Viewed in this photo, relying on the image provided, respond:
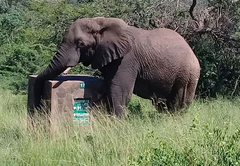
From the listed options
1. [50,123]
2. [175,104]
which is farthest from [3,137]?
[175,104]

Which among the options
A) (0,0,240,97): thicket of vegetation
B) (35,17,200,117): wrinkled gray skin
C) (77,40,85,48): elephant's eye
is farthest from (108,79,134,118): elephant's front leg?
(0,0,240,97): thicket of vegetation

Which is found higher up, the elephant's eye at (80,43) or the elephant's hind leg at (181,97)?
the elephant's eye at (80,43)

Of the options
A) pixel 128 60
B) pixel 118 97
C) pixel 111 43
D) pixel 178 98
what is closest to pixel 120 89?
pixel 118 97

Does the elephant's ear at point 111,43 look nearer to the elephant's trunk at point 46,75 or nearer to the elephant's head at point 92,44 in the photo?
the elephant's head at point 92,44

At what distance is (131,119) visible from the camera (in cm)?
783

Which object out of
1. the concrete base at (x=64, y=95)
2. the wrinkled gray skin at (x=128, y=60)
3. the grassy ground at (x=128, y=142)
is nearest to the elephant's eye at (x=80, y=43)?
the wrinkled gray skin at (x=128, y=60)

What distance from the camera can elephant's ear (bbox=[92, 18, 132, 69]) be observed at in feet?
26.2

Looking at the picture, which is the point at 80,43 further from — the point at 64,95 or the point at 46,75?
the point at 64,95

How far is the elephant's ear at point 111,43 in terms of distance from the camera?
315 inches

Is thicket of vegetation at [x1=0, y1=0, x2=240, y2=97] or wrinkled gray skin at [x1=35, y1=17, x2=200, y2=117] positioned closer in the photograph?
wrinkled gray skin at [x1=35, y1=17, x2=200, y2=117]

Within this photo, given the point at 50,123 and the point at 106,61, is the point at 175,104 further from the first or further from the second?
the point at 50,123

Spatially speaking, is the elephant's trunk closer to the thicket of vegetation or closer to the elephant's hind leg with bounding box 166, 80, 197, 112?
the elephant's hind leg with bounding box 166, 80, 197, 112

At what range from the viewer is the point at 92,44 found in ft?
26.5

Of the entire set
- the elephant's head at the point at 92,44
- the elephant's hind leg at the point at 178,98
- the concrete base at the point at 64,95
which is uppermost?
the elephant's head at the point at 92,44
